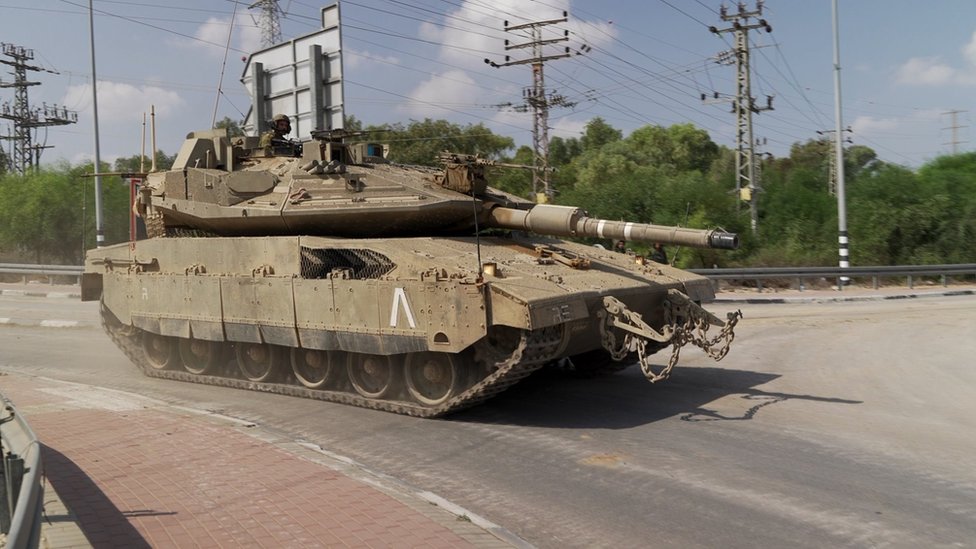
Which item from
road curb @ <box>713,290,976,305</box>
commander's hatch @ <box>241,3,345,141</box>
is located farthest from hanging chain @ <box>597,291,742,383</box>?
road curb @ <box>713,290,976,305</box>

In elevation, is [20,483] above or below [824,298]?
above

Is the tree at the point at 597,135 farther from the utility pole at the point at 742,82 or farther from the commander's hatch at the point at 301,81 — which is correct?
the commander's hatch at the point at 301,81

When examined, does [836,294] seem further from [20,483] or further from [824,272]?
[20,483]

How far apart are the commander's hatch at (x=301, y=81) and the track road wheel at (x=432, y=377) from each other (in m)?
6.34

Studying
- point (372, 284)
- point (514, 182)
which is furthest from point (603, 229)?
point (514, 182)

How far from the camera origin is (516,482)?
7.11 m

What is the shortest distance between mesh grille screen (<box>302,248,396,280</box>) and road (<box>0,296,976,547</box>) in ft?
5.35

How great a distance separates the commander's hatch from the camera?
14.9 metres

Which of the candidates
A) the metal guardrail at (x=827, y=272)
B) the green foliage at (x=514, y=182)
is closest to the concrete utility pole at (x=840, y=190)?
the metal guardrail at (x=827, y=272)

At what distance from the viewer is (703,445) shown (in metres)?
8.13

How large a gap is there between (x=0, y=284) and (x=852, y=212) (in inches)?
1163

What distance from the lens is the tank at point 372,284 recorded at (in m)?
9.09

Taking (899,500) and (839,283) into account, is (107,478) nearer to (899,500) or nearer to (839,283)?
(899,500)

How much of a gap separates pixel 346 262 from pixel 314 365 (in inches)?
67.4
